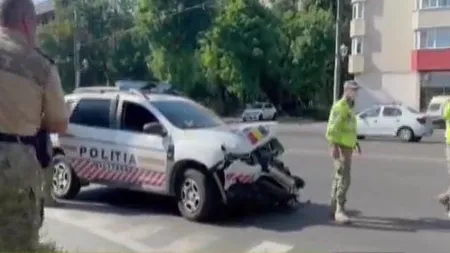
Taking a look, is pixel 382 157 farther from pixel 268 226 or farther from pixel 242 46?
pixel 242 46

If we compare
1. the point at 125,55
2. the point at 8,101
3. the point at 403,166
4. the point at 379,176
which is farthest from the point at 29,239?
the point at 125,55

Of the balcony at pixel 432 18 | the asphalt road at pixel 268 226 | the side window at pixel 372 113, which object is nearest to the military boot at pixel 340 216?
the asphalt road at pixel 268 226

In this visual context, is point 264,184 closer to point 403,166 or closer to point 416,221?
point 416,221

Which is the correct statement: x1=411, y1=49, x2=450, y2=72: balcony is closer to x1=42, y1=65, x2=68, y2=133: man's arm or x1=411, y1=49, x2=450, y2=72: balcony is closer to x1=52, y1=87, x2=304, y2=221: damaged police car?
x1=52, y1=87, x2=304, y2=221: damaged police car

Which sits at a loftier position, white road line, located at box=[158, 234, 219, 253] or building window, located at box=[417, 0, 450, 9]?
building window, located at box=[417, 0, 450, 9]

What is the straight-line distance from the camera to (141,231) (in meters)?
Answer: 9.18

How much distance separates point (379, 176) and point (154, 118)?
19.2ft

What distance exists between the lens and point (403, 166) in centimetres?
1647

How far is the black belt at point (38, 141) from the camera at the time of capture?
4.16 meters

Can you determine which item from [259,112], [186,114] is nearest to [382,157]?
[186,114]

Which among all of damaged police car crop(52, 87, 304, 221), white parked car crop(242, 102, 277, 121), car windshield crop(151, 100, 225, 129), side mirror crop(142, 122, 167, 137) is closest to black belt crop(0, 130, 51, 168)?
damaged police car crop(52, 87, 304, 221)

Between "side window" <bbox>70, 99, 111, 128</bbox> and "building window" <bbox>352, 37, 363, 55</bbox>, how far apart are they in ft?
153

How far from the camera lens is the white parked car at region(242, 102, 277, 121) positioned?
165 ft

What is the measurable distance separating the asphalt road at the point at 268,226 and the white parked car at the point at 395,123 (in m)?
15.0
